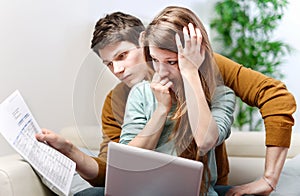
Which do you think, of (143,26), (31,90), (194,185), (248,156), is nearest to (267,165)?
(194,185)

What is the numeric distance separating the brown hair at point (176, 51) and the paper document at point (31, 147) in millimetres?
363

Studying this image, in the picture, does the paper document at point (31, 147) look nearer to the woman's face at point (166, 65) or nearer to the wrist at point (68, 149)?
the wrist at point (68, 149)

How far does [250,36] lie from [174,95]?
6.98ft

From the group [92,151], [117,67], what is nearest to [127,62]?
[117,67]

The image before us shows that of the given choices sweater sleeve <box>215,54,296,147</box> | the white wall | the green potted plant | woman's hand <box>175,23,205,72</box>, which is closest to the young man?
sweater sleeve <box>215,54,296,147</box>

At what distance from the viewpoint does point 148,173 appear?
134 cm

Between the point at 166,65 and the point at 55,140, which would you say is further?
the point at 55,140

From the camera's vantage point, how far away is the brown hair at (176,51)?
125 centimetres

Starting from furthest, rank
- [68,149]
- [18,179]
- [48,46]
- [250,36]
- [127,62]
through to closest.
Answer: [250,36] < [48,46] < [68,149] < [18,179] < [127,62]

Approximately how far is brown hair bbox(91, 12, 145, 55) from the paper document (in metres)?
0.26

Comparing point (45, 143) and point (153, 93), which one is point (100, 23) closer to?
point (153, 93)

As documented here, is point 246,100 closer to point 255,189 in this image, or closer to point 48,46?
point 255,189

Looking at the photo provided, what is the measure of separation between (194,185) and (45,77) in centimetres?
132

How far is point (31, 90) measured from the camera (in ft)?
7.84
